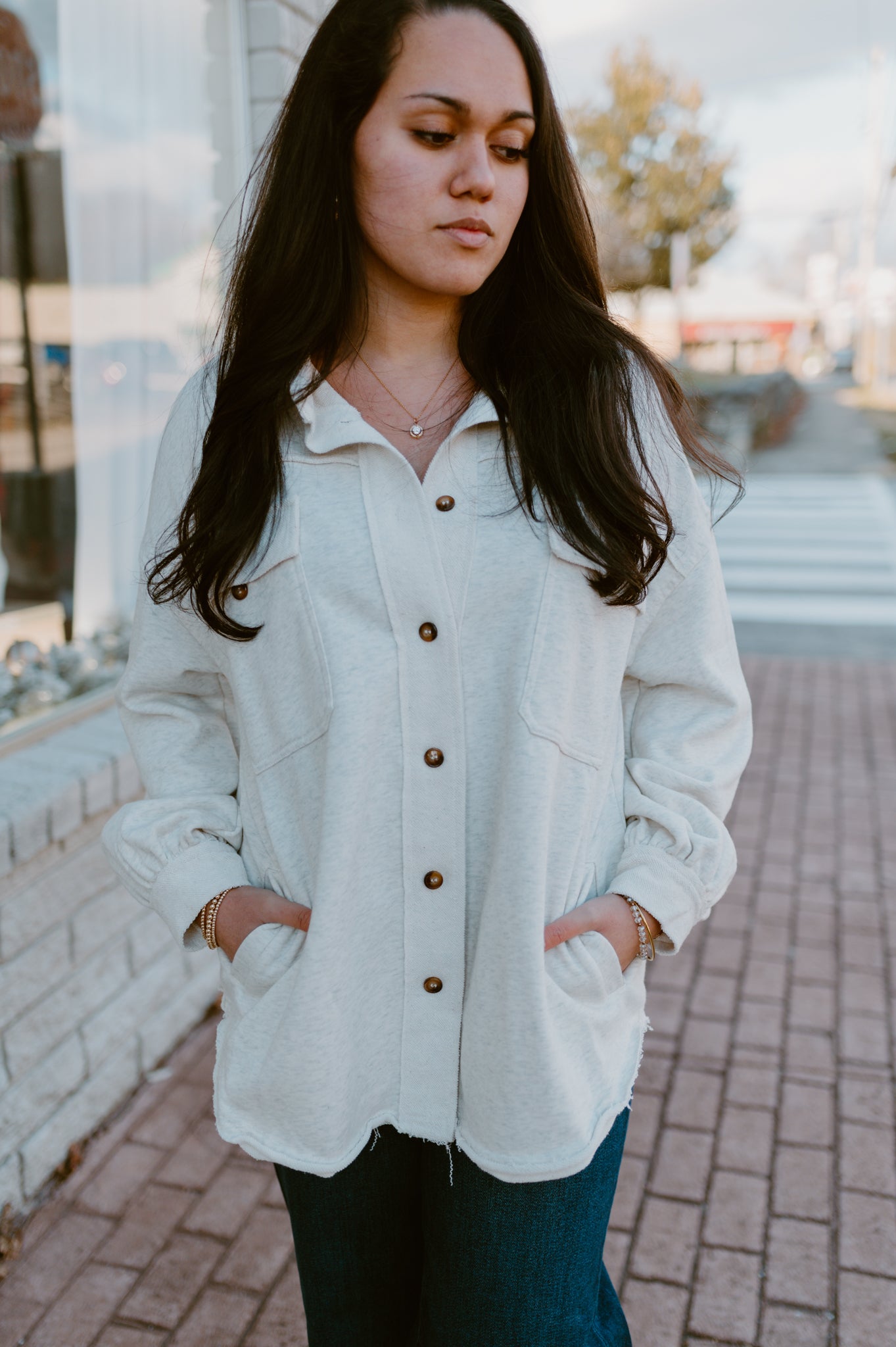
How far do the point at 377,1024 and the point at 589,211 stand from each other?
3.57 ft

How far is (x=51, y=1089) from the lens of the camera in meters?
2.62

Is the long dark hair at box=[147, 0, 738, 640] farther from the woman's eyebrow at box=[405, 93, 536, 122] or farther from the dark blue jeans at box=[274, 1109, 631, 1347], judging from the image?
the dark blue jeans at box=[274, 1109, 631, 1347]

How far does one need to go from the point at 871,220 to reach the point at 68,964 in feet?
140

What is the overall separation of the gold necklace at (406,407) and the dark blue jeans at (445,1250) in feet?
2.83

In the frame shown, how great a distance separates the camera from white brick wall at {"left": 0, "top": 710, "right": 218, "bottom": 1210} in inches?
97.3

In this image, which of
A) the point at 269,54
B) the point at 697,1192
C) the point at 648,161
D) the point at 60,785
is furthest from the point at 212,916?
the point at 648,161

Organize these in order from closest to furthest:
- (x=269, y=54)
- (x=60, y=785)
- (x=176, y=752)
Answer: (x=176, y=752)
(x=60, y=785)
(x=269, y=54)

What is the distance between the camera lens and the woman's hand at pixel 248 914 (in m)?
1.37

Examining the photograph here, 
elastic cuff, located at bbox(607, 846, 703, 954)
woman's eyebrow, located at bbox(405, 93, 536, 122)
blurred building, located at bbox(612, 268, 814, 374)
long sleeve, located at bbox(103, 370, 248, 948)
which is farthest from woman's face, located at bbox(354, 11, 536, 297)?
blurred building, located at bbox(612, 268, 814, 374)

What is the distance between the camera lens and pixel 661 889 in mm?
1409

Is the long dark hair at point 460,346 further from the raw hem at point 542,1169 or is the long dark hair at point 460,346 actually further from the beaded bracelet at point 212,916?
the raw hem at point 542,1169

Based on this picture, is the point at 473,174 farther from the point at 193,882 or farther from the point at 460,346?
the point at 193,882

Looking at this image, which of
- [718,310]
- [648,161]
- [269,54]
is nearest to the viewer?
[269,54]

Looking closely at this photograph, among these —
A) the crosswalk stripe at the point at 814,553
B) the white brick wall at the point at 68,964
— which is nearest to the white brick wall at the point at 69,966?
the white brick wall at the point at 68,964
